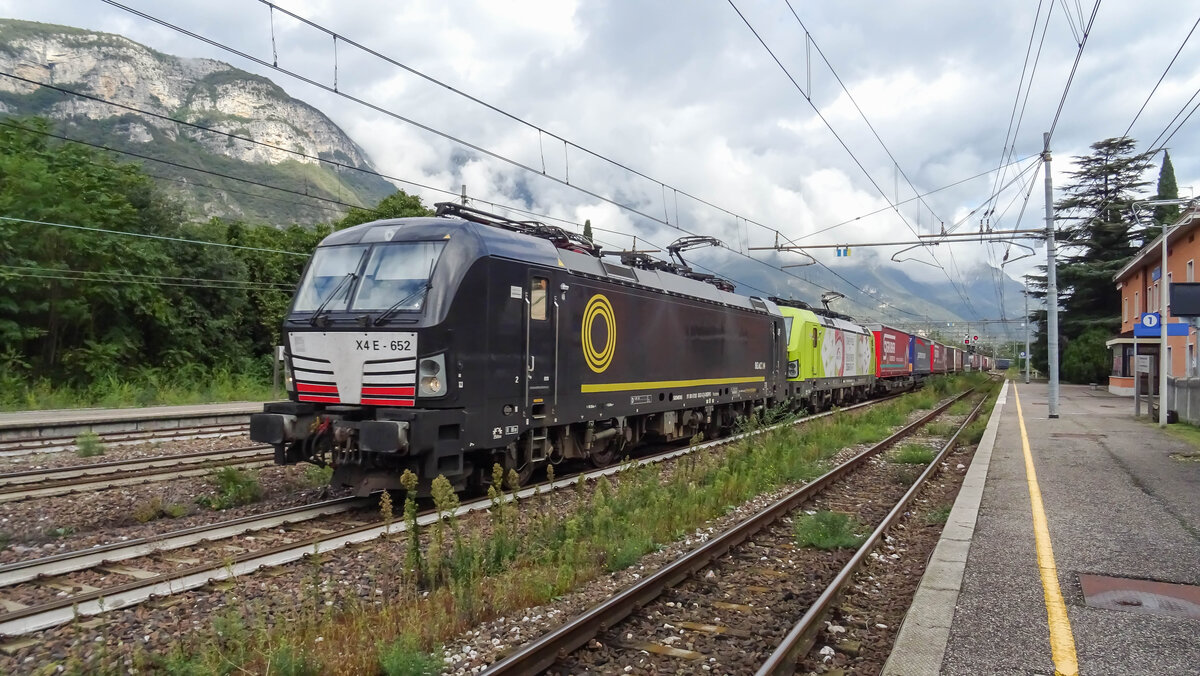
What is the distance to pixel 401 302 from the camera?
26.9 ft

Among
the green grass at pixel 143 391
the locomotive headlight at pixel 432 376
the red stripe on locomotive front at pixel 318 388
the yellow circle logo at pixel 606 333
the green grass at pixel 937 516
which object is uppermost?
the yellow circle logo at pixel 606 333

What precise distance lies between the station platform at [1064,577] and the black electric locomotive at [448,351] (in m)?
4.85

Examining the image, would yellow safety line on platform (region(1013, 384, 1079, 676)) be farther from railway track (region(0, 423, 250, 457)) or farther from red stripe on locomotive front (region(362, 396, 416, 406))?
Answer: railway track (region(0, 423, 250, 457))

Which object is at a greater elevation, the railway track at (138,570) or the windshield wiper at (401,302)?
the windshield wiper at (401,302)

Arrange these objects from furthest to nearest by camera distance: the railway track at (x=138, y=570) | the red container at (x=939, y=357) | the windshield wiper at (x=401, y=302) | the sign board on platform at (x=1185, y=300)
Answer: the red container at (x=939, y=357), the sign board on platform at (x=1185, y=300), the windshield wiper at (x=401, y=302), the railway track at (x=138, y=570)

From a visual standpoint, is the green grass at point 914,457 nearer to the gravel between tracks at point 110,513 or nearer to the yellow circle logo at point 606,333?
the yellow circle logo at point 606,333

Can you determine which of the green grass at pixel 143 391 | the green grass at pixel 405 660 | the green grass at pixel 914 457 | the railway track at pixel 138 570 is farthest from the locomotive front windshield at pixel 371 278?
the green grass at pixel 143 391

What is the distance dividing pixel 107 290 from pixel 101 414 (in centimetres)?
657

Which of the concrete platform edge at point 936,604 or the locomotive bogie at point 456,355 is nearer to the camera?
the concrete platform edge at point 936,604

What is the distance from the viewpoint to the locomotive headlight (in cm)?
798

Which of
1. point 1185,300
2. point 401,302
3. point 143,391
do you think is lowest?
point 143,391

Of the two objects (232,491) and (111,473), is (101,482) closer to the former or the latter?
(111,473)

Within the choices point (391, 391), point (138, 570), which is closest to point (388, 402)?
point (391, 391)

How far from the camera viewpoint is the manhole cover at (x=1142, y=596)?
17.4ft
